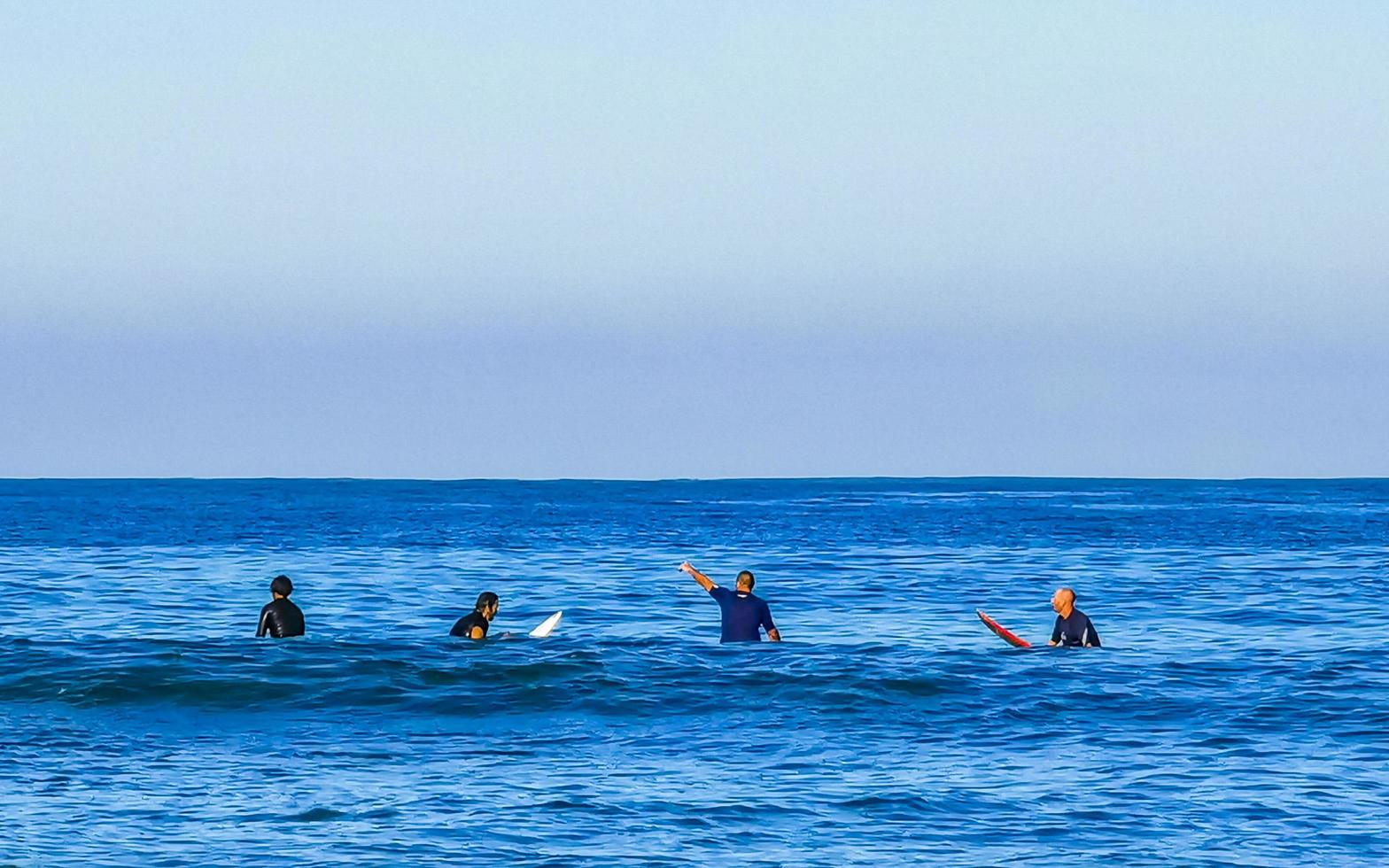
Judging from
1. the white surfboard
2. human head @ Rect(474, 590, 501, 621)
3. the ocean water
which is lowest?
the ocean water

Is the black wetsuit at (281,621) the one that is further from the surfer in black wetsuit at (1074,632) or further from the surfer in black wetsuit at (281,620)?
the surfer in black wetsuit at (1074,632)

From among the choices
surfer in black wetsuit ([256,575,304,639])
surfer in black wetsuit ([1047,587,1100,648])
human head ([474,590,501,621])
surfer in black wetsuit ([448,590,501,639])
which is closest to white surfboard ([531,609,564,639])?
surfer in black wetsuit ([448,590,501,639])

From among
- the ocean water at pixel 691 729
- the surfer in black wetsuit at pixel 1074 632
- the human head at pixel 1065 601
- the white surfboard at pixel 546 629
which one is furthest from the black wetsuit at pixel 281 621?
the surfer in black wetsuit at pixel 1074 632

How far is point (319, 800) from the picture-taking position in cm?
1784

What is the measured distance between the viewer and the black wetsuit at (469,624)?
94.8ft

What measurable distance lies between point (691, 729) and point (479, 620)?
7.37 m

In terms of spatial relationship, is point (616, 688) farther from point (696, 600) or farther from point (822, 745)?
point (696, 600)

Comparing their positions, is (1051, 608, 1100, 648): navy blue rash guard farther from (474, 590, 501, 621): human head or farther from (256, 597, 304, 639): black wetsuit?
(256, 597, 304, 639): black wetsuit

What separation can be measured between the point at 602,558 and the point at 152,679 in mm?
38591

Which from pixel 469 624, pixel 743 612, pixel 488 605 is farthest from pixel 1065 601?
pixel 469 624

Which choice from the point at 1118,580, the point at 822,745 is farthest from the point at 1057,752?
the point at 1118,580

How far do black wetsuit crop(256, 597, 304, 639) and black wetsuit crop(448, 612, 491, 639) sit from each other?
2623 mm

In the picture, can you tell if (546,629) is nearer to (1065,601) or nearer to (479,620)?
(479,620)

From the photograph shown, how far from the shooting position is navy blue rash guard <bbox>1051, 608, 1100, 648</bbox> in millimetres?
28672
